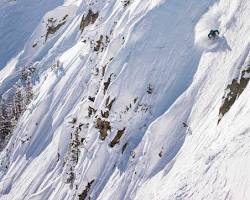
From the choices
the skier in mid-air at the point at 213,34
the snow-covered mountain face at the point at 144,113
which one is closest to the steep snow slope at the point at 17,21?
the snow-covered mountain face at the point at 144,113

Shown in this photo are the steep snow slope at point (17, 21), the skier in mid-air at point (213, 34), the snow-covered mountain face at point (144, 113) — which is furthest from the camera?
the steep snow slope at point (17, 21)

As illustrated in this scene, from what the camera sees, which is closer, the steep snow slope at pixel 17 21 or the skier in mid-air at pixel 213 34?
the skier in mid-air at pixel 213 34

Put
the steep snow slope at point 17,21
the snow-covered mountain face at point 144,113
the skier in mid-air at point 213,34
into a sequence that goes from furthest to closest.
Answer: the steep snow slope at point 17,21, the skier in mid-air at point 213,34, the snow-covered mountain face at point 144,113

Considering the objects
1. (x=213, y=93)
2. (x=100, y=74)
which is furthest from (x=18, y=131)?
(x=213, y=93)

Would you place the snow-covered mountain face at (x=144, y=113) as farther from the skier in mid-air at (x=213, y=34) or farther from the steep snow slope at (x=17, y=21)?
the steep snow slope at (x=17, y=21)

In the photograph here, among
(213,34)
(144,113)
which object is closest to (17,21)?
(144,113)

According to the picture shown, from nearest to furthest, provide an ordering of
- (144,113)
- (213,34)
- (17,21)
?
(144,113), (213,34), (17,21)

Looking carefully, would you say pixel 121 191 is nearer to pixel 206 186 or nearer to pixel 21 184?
pixel 206 186

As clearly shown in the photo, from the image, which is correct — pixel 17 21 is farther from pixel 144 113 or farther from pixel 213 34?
pixel 213 34

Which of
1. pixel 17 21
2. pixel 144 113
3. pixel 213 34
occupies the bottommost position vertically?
pixel 144 113
